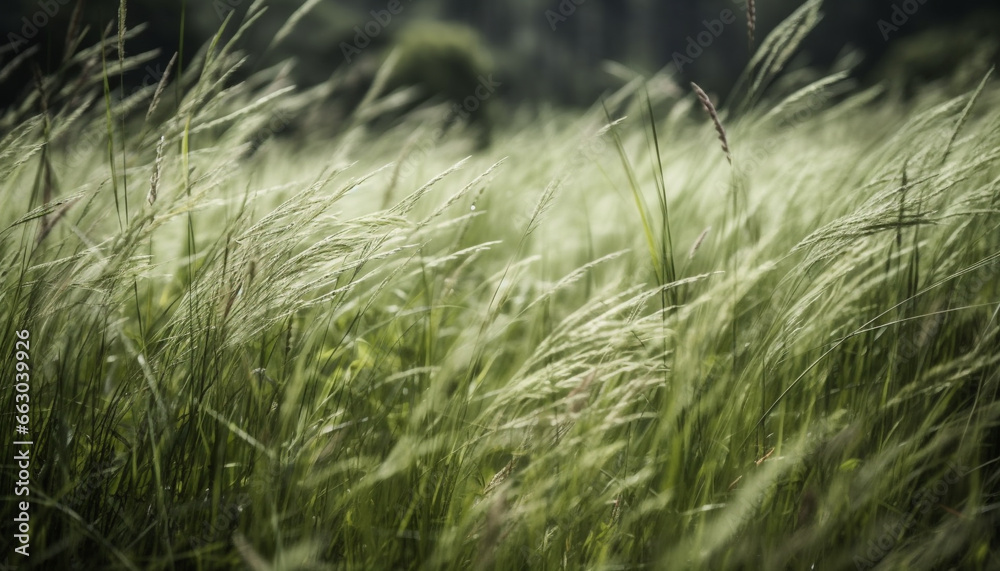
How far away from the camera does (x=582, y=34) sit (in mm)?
42875

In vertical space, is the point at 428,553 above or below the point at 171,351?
below

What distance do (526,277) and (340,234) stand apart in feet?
3.00

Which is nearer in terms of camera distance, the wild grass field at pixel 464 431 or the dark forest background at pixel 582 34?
the wild grass field at pixel 464 431

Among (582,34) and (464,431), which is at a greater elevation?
(582,34)

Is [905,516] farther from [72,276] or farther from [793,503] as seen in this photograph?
[72,276]

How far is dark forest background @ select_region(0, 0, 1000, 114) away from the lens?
13.3 m

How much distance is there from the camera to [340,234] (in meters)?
0.88

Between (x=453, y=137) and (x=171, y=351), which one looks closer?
(x=171, y=351)

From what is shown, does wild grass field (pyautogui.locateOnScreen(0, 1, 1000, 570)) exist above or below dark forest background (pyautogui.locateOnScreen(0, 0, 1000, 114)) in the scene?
below

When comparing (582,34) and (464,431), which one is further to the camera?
(582,34)

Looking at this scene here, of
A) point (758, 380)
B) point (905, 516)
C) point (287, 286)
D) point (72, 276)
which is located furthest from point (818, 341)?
point (72, 276)

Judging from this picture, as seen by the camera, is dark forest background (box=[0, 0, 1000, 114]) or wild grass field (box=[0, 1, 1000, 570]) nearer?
wild grass field (box=[0, 1, 1000, 570])

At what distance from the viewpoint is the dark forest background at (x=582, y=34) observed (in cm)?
1327

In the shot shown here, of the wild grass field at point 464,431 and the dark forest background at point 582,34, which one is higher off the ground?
the dark forest background at point 582,34
